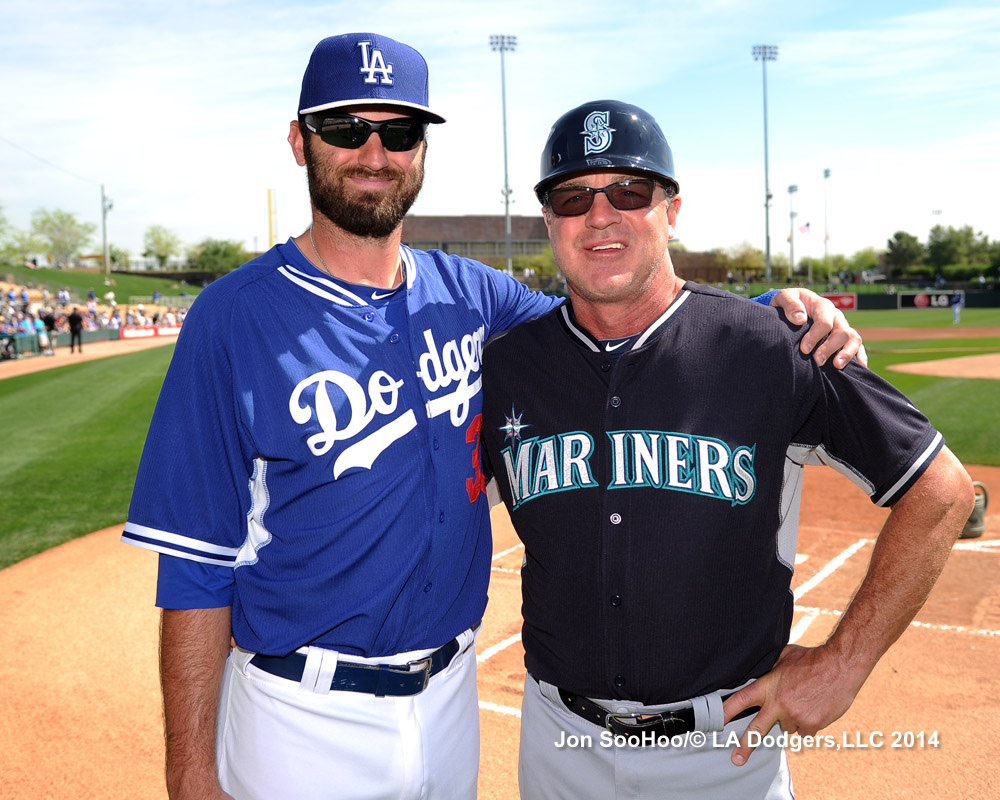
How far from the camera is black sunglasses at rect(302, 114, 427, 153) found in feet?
8.24

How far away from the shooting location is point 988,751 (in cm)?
404

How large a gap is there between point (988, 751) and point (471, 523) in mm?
3252

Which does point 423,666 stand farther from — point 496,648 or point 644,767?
point 496,648

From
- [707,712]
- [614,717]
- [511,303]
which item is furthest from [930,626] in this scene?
[511,303]

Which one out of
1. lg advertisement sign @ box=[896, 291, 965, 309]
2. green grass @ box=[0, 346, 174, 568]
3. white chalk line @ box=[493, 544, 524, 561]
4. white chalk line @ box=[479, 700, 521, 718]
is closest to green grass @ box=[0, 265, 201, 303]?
green grass @ box=[0, 346, 174, 568]

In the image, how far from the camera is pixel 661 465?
2408 mm

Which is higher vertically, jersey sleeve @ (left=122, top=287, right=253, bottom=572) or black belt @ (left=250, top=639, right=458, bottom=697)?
jersey sleeve @ (left=122, top=287, right=253, bottom=572)

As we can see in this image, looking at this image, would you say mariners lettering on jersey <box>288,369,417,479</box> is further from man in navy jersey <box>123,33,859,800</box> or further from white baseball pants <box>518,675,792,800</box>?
white baseball pants <box>518,675,792,800</box>

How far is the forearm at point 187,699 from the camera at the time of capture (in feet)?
7.41

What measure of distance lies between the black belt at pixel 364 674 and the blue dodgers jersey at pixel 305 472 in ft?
0.16

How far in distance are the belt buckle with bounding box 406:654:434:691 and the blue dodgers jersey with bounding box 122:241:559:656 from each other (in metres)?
0.05

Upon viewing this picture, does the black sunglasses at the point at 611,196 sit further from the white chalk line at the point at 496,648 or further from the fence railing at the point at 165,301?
the fence railing at the point at 165,301

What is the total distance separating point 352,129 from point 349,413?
91 cm

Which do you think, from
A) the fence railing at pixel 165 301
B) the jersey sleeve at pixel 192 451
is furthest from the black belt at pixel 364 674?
the fence railing at pixel 165 301
